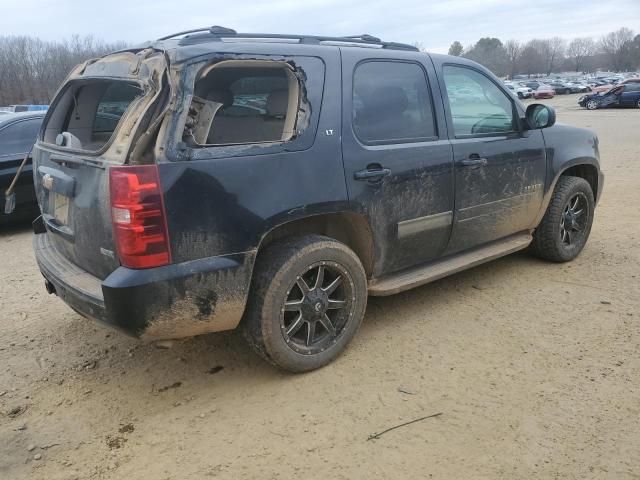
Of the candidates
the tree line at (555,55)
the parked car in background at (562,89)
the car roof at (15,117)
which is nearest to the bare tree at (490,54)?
the tree line at (555,55)

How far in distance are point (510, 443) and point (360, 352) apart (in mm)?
1173

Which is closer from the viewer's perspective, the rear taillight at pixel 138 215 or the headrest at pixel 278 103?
the rear taillight at pixel 138 215

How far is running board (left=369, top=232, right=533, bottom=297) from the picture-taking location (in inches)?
146

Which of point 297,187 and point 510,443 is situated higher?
point 297,187

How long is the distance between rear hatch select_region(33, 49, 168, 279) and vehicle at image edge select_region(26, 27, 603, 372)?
0.04ft

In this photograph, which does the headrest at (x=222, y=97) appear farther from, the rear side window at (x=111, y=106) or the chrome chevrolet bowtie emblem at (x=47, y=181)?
the chrome chevrolet bowtie emblem at (x=47, y=181)

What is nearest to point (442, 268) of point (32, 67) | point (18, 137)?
point (18, 137)

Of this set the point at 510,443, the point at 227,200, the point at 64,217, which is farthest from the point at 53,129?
the point at 510,443

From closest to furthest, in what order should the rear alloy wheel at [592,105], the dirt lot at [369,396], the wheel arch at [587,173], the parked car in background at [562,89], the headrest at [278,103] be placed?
the dirt lot at [369,396] → the headrest at [278,103] → the wheel arch at [587,173] → the rear alloy wheel at [592,105] → the parked car in background at [562,89]

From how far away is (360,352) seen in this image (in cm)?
359

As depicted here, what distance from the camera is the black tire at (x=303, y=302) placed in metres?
3.08

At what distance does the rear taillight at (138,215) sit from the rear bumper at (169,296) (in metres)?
0.09

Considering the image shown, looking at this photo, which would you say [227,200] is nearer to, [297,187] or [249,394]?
[297,187]

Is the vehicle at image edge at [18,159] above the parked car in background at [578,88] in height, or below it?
below
